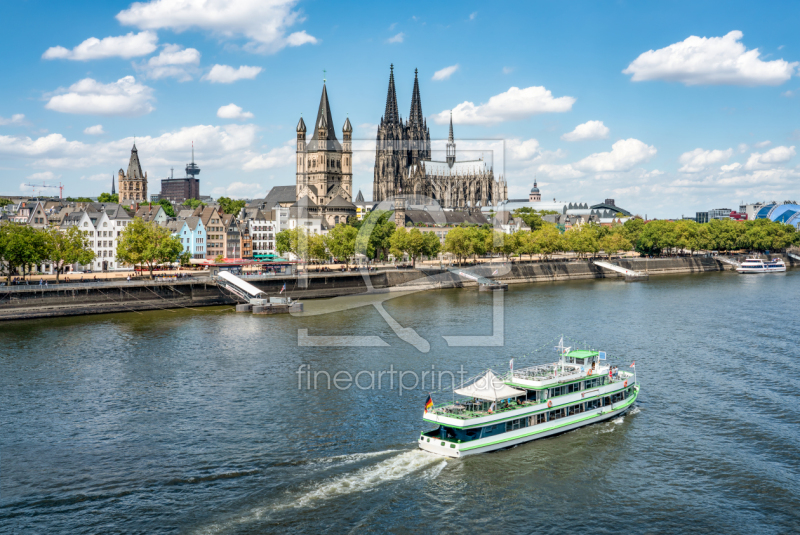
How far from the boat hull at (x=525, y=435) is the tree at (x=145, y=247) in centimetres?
7958

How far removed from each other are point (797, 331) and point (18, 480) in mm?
74867

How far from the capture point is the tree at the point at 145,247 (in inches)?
4181

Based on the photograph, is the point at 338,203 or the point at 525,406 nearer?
the point at 525,406

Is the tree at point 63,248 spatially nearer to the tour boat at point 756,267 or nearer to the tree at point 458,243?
the tree at point 458,243

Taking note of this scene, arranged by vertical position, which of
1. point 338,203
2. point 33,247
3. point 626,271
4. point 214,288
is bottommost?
point 214,288

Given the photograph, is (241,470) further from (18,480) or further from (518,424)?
(518,424)

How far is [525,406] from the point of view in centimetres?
4038

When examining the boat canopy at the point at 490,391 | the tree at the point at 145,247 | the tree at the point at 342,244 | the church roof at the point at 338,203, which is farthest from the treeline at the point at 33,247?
the church roof at the point at 338,203

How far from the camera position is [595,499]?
104 feet

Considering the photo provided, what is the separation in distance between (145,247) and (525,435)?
84950 mm

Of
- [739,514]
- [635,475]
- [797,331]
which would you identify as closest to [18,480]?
[635,475]

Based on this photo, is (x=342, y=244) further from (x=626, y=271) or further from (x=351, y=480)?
(x=351, y=480)

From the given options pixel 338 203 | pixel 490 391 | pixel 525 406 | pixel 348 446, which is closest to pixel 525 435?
pixel 525 406

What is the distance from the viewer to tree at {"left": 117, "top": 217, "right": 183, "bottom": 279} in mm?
106188
